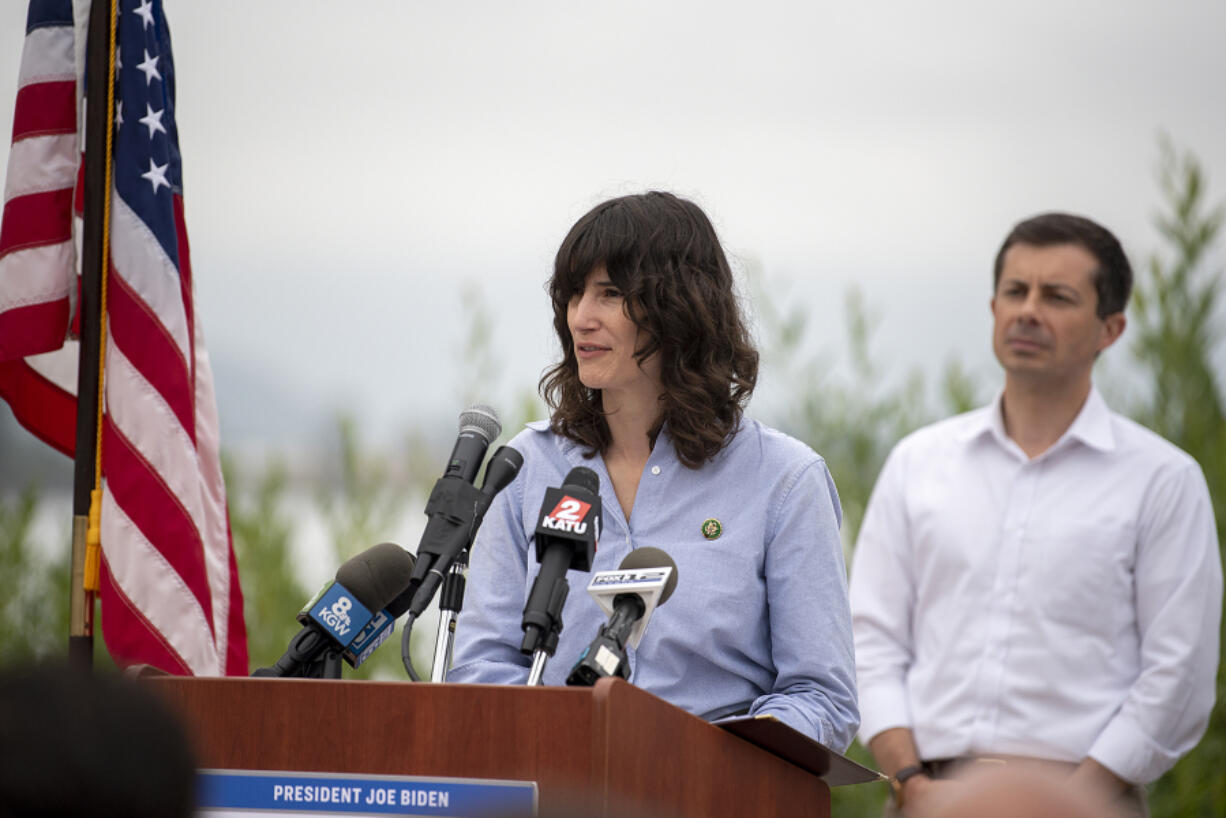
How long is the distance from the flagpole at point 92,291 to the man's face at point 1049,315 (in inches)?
89.6

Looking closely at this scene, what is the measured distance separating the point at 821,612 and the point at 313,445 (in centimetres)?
332

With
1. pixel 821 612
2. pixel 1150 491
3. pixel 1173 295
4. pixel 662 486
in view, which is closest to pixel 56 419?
pixel 662 486

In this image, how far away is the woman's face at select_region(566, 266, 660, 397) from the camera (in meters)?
2.53

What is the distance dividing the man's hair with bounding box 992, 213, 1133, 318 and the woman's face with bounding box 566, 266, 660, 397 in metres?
1.35

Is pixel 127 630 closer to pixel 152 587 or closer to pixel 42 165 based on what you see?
pixel 152 587

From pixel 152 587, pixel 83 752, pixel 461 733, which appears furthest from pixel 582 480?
pixel 152 587

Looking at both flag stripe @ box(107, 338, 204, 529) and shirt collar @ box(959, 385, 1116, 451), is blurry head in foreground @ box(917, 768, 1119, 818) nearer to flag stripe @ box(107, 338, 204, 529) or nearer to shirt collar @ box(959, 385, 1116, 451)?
shirt collar @ box(959, 385, 1116, 451)

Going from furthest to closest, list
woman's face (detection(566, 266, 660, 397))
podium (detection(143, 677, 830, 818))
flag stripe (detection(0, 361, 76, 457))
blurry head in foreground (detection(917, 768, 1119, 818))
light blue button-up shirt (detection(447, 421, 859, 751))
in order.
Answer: flag stripe (detection(0, 361, 76, 457)), woman's face (detection(566, 266, 660, 397)), light blue button-up shirt (detection(447, 421, 859, 751)), podium (detection(143, 677, 830, 818)), blurry head in foreground (detection(917, 768, 1119, 818))

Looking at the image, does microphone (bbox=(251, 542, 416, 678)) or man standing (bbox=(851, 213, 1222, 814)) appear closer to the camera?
microphone (bbox=(251, 542, 416, 678))

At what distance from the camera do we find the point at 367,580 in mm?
2102

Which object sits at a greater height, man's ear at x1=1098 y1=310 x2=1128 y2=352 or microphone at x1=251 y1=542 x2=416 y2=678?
man's ear at x1=1098 y1=310 x2=1128 y2=352

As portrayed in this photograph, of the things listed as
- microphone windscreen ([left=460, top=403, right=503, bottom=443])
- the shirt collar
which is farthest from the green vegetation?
microphone windscreen ([left=460, top=403, right=503, bottom=443])

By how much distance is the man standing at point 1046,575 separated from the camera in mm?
3172

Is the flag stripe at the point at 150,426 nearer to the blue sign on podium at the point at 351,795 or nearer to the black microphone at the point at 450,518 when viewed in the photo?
the black microphone at the point at 450,518
